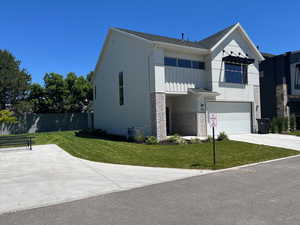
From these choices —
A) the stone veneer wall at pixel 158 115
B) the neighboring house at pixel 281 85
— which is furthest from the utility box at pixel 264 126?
the stone veneer wall at pixel 158 115

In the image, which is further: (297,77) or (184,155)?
(297,77)

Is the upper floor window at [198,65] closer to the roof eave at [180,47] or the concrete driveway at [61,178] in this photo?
the roof eave at [180,47]

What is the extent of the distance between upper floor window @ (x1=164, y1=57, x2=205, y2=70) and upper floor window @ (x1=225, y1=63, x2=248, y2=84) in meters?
2.26

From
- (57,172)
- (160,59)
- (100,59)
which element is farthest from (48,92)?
(57,172)

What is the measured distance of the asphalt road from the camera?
3.93m

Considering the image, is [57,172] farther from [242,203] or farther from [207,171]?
[242,203]

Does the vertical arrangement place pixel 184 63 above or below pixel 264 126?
above

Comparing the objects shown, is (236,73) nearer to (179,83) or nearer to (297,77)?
(179,83)

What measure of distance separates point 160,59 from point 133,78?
298 centimetres

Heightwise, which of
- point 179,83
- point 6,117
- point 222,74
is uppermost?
point 222,74

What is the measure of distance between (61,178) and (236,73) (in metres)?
16.2

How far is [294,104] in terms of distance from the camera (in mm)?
22328

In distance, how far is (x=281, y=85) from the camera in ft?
70.3

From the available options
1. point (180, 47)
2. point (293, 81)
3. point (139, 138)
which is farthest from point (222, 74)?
point (293, 81)
